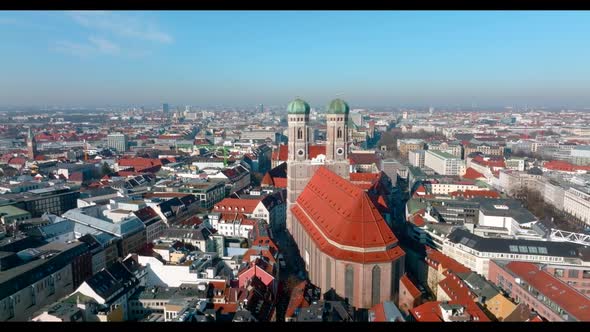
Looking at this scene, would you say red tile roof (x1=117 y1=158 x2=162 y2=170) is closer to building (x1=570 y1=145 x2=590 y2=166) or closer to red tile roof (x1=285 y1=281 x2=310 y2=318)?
red tile roof (x1=285 y1=281 x2=310 y2=318)

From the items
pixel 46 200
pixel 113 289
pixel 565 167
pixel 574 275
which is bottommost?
pixel 574 275

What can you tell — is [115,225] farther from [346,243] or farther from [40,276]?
[346,243]

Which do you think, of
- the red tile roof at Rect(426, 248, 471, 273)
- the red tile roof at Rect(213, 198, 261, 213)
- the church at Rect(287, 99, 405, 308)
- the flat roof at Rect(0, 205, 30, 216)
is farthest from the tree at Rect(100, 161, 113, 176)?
the red tile roof at Rect(426, 248, 471, 273)

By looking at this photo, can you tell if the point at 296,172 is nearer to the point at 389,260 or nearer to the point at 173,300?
the point at 389,260

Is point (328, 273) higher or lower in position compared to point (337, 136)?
lower

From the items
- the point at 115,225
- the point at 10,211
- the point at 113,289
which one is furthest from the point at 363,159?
the point at 113,289

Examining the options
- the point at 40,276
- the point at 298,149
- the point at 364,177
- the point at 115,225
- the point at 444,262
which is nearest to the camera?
the point at 40,276
